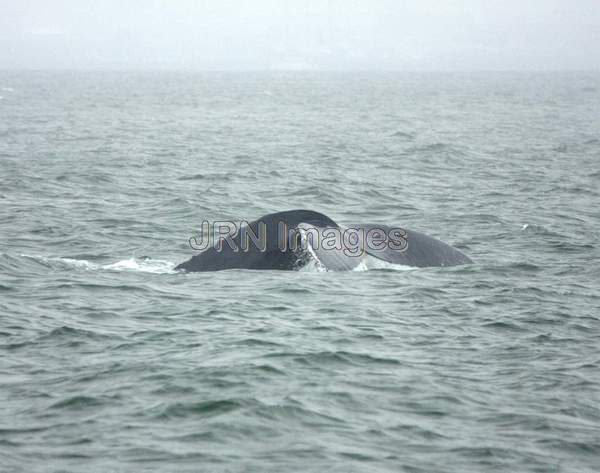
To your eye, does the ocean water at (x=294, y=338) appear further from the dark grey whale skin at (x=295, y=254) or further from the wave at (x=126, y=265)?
the dark grey whale skin at (x=295, y=254)

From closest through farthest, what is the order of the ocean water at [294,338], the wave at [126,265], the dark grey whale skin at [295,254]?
the ocean water at [294,338], the dark grey whale skin at [295,254], the wave at [126,265]

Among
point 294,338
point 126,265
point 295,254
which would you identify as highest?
point 295,254

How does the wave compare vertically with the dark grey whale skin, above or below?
below

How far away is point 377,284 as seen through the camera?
527 inches

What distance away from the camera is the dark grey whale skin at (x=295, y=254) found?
41.3 feet

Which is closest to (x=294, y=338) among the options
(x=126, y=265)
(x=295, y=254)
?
(x=295, y=254)

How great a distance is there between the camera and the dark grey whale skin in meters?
12.6

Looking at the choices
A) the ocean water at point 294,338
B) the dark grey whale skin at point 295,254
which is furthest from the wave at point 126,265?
the dark grey whale skin at point 295,254

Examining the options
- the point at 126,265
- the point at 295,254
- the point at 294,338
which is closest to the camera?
the point at 294,338

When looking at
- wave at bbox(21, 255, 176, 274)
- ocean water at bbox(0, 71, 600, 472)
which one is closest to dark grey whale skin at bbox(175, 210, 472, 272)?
ocean water at bbox(0, 71, 600, 472)

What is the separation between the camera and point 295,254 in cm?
1329

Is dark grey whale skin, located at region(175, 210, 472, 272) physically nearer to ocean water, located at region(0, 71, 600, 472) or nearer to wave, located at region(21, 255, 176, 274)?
ocean water, located at region(0, 71, 600, 472)

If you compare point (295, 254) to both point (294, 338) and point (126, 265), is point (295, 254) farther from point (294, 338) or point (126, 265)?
point (126, 265)

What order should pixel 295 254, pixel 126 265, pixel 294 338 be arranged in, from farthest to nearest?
pixel 126 265
pixel 295 254
pixel 294 338
